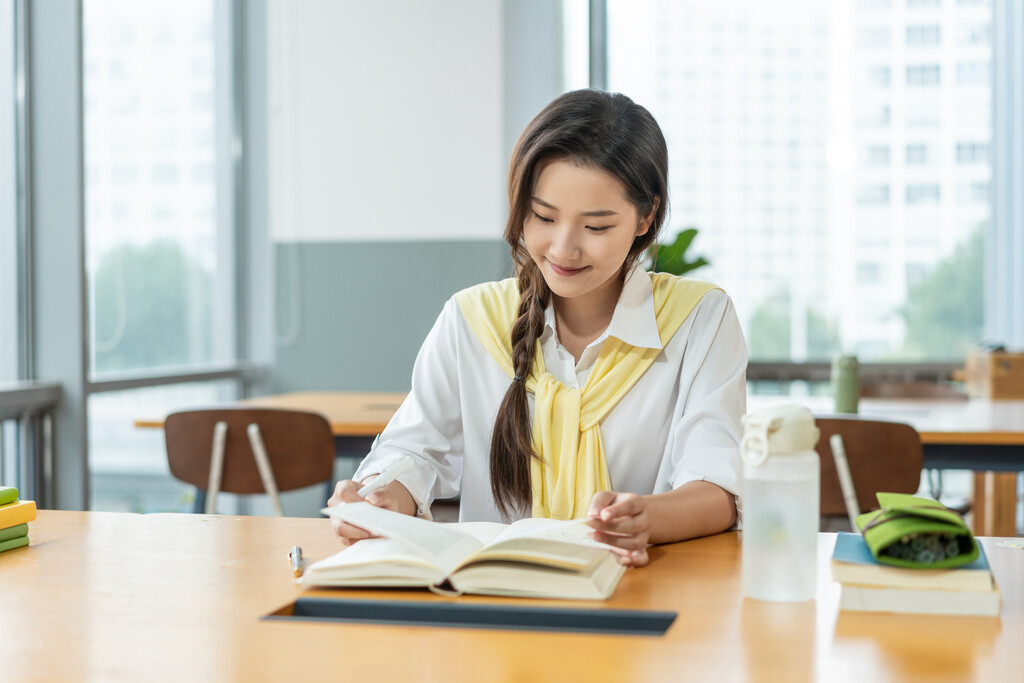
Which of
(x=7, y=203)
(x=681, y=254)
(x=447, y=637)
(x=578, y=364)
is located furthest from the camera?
(x=681, y=254)

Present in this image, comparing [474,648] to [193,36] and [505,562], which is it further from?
[193,36]

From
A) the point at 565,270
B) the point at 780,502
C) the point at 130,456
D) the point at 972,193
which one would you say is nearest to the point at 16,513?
the point at 565,270

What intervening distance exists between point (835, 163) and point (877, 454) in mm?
2512

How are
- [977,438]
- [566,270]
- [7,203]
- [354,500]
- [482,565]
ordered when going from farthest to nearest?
[7,203]
[977,438]
[566,270]
[354,500]
[482,565]

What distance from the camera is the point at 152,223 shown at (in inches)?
146

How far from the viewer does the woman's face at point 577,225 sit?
1337 millimetres

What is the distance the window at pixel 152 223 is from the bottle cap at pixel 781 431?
270 centimetres

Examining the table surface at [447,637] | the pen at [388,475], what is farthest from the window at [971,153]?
the pen at [388,475]

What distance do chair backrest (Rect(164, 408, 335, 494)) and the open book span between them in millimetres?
1503

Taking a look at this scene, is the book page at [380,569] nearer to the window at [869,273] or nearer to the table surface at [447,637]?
the table surface at [447,637]

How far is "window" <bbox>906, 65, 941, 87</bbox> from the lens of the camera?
4.35m

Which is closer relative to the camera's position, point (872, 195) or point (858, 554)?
point (858, 554)

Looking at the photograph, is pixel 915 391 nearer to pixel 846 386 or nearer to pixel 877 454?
pixel 846 386

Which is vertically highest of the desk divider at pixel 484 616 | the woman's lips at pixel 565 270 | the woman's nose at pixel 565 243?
the woman's nose at pixel 565 243
